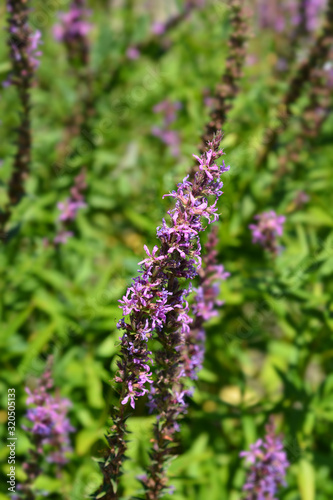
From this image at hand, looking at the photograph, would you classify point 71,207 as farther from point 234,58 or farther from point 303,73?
point 303,73

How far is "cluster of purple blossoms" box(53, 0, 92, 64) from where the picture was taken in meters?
4.97

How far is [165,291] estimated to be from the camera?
1987mm

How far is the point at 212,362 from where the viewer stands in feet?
13.9

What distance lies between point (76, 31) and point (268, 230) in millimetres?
2756

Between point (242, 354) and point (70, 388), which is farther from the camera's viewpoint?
point (242, 354)

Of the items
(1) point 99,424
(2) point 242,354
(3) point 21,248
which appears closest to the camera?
(1) point 99,424

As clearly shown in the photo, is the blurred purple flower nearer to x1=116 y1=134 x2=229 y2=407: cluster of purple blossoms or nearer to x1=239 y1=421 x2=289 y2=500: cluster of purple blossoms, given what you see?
x1=116 y1=134 x2=229 y2=407: cluster of purple blossoms

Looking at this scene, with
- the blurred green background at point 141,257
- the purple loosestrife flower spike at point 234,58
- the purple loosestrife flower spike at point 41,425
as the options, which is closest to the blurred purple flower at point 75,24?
the blurred green background at point 141,257

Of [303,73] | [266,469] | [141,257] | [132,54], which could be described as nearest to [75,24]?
[132,54]

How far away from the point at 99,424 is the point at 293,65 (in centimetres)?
419

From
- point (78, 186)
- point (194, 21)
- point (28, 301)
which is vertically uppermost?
point (194, 21)

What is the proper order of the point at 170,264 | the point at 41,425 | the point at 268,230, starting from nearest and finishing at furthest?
the point at 170,264 < the point at 41,425 < the point at 268,230

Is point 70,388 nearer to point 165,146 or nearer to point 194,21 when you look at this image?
point 165,146

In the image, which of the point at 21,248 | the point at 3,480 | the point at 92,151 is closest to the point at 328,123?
the point at 92,151
